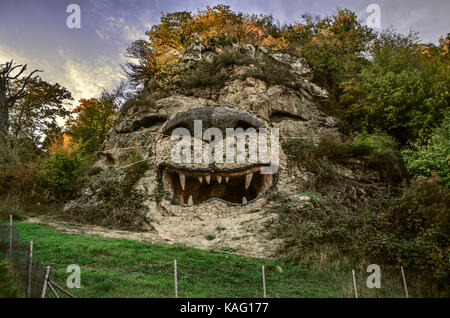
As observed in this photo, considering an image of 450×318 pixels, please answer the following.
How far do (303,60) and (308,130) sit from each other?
24.5ft

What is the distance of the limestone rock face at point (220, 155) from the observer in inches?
419

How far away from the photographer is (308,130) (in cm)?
1585

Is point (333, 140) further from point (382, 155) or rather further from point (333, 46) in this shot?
point (333, 46)

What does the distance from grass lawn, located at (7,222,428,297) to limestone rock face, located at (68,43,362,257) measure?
1489 millimetres

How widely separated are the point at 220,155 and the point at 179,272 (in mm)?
6985

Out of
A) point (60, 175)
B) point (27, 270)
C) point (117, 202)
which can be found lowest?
point (27, 270)

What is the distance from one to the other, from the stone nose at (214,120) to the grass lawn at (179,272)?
6963 mm

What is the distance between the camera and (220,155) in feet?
42.3

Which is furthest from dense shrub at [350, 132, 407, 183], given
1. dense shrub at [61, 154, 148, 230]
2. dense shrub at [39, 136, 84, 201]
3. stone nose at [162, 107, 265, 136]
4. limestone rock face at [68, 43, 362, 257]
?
dense shrub at [39, 136, 84, 201]

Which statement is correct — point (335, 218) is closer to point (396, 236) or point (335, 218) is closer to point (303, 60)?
point (396, 236)
